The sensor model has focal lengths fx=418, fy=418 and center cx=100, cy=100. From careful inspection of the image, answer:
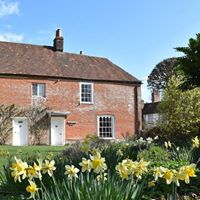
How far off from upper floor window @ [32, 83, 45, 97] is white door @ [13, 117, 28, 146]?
2.21 meters

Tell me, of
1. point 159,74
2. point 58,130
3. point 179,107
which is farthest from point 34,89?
point 159,74

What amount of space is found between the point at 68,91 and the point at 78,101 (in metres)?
1.17

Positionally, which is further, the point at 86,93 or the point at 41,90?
the point at 86,93

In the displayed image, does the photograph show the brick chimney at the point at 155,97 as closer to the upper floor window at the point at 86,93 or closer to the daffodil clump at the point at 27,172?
the upper floor window at the point at 86,93

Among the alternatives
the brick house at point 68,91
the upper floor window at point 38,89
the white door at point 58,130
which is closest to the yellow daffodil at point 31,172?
the brick house at point 68,91

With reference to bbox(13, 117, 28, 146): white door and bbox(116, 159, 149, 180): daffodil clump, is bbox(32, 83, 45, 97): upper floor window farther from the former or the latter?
bbox(116, 159, 149, 180): daffodil clump

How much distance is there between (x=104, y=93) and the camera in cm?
3581

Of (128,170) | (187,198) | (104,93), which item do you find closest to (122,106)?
(104,93)

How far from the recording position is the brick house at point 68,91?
107ft

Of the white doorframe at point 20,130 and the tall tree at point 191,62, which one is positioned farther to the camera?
the white doorframe at point 20,130

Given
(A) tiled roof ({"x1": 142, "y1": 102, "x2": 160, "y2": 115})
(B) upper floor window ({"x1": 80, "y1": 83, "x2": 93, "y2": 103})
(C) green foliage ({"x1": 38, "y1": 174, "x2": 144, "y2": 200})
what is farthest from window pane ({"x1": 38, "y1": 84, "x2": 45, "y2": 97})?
(C) green foliage ({"x1": 38, "y1": 174, "x2": 144, "y2": 200})

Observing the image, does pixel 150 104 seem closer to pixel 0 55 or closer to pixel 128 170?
pixel 0 55

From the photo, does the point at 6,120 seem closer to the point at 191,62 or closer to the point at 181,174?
the point at 191,62

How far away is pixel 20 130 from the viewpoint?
32.3 meters
